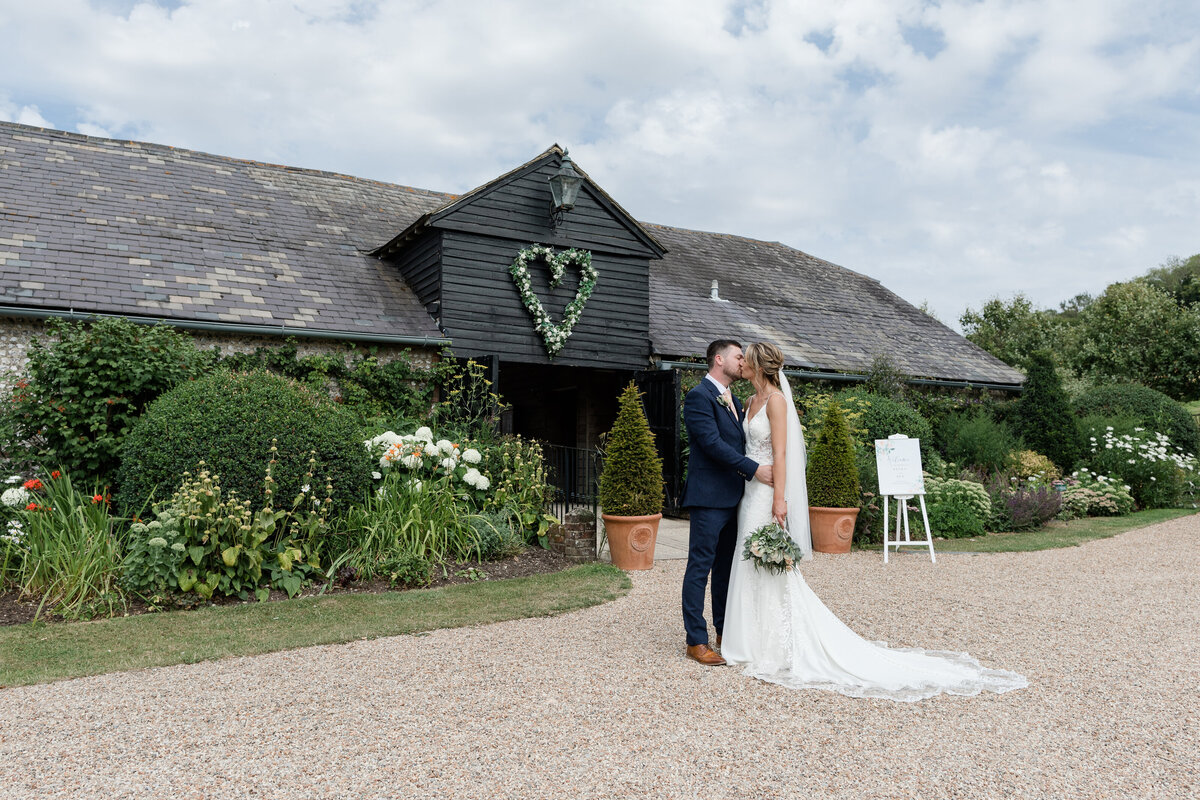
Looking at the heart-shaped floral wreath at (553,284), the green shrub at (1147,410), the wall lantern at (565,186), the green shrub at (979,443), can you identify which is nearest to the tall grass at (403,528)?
the heart-shaped floral wreath at (553,284)

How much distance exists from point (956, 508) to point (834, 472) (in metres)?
2.61

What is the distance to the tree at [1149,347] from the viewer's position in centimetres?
2289

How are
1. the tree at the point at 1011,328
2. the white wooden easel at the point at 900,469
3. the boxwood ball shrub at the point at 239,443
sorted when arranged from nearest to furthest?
1. the boxwood ball shrub at the point at 239,443
2. the white wooden easel at the point at 900,469
3. the tree at the point at 1011,328

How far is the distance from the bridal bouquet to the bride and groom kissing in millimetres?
65

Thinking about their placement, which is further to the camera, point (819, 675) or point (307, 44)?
point (307, 44)

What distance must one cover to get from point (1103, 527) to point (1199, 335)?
53.1 feet

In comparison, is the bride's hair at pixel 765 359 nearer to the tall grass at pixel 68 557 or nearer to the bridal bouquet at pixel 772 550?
the bridal bouquet at pixel 772 550

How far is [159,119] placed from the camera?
13.6 m

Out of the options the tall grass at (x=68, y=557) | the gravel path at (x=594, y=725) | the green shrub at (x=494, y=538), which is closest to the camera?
the gravel path at (x=594, y=725)

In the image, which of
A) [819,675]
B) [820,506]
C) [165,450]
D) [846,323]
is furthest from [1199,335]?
[165,450]

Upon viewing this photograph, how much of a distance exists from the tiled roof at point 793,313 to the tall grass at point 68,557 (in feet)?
26.6

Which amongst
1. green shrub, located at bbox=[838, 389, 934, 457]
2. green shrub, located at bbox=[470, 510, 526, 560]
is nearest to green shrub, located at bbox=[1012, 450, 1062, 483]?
green shrub, located at bbox=[838, 389, 934, 457]

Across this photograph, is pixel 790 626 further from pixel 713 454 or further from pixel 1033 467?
pixel 1033 467

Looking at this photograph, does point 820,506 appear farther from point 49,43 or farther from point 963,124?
point 49,43
